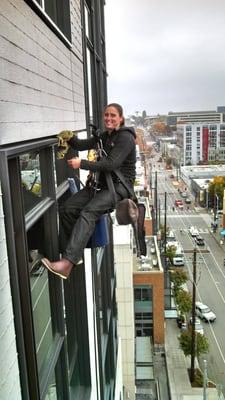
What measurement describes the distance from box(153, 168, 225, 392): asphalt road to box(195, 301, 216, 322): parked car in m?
0.36

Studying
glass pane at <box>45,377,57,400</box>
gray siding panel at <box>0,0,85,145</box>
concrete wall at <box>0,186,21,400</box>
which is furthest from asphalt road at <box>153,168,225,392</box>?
concrete wall at <box>0,186,21,400</box>

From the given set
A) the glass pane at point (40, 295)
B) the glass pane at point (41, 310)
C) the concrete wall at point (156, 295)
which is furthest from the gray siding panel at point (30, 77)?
the concrete wall at point (156, 295)

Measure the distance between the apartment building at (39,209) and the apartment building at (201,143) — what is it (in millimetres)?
109526

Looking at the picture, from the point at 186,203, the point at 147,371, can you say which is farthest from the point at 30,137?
the point at 186,203

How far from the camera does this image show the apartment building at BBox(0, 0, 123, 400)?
8.78ft

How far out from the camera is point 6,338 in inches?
101

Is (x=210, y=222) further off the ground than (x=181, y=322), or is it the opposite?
(x=181, y=322)

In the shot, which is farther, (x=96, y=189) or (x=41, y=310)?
(x=96, y=189)

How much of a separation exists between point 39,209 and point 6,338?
1.60 m

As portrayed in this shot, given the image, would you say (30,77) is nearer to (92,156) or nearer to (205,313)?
(92,156)

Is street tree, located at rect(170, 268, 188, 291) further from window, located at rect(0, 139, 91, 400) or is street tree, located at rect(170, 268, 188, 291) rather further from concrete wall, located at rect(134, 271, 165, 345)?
window, located at rect(0, 139, 91, 400)

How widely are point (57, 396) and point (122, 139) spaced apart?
2.89m

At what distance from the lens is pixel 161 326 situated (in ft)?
82.2

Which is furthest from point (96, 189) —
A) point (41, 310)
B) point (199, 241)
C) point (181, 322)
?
point (199, 241)
